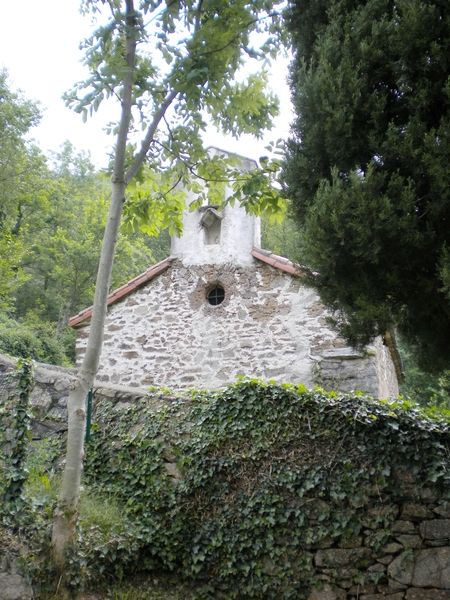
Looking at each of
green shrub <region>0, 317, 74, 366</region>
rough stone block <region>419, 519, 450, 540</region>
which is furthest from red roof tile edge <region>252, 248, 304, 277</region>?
green shrub <region>0, 317, 74, 366</region>

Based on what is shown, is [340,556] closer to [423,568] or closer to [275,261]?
[423,568]

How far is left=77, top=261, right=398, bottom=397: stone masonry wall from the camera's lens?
9195 mm

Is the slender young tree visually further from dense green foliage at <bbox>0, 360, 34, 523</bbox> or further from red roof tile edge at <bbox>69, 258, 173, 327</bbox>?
red roof tile edge at <bbox>69, 258, 173, 327</bbox>

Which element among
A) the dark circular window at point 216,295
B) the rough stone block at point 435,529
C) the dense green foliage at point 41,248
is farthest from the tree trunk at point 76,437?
the dense green foliage at point 41,248

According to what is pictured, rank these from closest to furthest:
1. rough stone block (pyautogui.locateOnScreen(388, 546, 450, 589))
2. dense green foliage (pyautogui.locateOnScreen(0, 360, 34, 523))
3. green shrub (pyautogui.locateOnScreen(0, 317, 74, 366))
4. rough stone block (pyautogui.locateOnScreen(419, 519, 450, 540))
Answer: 1. dense green foliage (pyautogui.locateOnScreen(0, 360, 34, 523))
2. rough stone block (pyautogui.locateOnScreen(388, 546, 450, 589))
3. rough stone block (pyautogui.locateOnScreen(419, 519, 450, 540))
4. green shrub (pyautogui.locateOnScreen(0, 317, 74, 366))

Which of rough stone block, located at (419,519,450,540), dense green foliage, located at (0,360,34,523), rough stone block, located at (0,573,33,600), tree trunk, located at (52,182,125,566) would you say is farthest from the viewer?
rough stone block, located at (419,519,450,540)

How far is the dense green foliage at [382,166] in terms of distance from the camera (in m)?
4.32

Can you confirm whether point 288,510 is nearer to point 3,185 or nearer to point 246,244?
point 246,244

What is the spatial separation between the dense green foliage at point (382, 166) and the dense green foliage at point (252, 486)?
49.0 inches

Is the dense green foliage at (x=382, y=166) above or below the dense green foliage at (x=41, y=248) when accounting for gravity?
below

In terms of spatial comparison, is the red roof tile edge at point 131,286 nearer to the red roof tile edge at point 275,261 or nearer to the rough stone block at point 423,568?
the red roof tile edge at point 275,261

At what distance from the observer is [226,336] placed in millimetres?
9820

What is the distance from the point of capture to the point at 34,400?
22.6ft

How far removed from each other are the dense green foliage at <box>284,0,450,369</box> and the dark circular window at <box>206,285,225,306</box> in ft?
17.2
